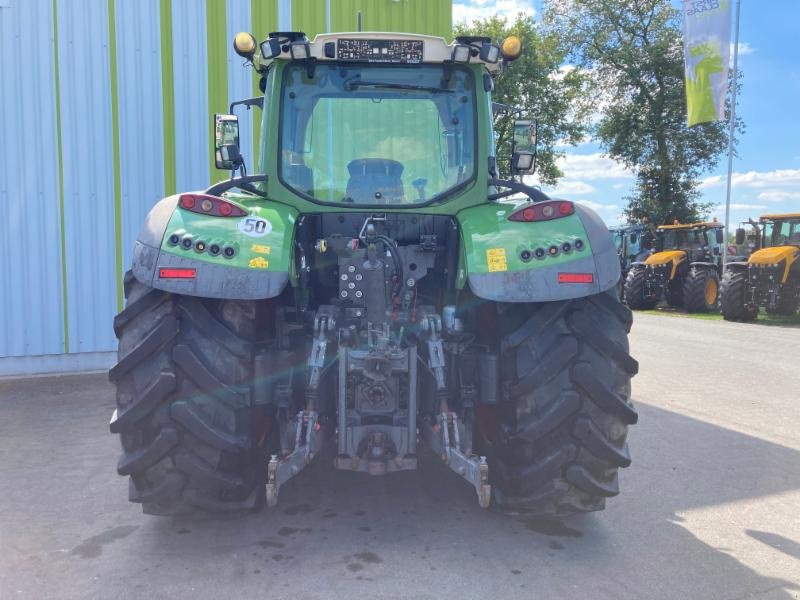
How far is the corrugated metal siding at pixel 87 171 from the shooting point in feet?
24.4

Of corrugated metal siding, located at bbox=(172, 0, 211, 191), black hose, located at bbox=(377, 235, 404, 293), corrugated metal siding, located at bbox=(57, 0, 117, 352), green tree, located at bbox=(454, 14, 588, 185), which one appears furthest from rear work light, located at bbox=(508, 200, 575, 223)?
green tree, located at bbox=(454, 14, 588, 185)

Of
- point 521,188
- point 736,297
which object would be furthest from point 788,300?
point 521,188

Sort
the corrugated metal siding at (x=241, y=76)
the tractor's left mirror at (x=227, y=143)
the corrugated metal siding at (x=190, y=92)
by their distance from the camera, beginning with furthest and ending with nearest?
the corrugated metal siding at (x=241, y=76) → the corrugated metal siding at (x=190, y=92) → the tractor's left mirror at (x=227, y=143)

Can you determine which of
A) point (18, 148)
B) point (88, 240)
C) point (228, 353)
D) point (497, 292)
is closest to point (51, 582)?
point (228, 353)

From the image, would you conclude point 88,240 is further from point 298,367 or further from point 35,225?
point 298,367

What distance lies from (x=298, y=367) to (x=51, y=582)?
1444mm

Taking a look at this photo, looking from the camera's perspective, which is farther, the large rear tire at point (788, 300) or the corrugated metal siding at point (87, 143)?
the large rear tire at point (788, 300)

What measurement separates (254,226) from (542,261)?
4.53 ft

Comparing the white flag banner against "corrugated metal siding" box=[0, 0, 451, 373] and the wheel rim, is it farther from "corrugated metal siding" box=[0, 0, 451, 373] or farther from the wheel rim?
"corrugated metal siding" box=[0, 0, 451, 373]

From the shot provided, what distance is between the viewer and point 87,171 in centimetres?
755

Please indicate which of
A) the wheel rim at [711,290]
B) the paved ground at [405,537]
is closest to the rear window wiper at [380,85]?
the paved ground at [405,537]

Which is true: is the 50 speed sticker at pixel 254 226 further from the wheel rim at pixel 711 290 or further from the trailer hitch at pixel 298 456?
the wheel rim at pixel 711 290

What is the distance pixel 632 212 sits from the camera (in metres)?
29.7

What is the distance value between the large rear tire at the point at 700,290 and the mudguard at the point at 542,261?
1623 cm
